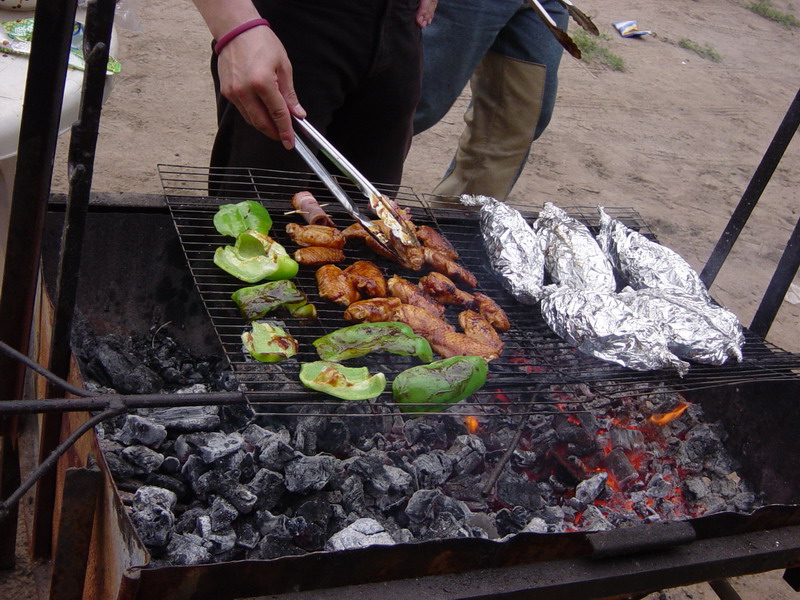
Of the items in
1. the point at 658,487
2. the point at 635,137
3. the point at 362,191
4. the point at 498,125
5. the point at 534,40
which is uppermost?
the point at 534,40

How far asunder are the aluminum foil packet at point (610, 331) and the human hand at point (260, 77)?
1197mm

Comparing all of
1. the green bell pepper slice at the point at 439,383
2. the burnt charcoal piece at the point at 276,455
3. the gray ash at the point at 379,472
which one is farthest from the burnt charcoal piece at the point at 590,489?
the burnt charcoal piece at the point at 276,455

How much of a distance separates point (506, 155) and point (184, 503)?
3363mm

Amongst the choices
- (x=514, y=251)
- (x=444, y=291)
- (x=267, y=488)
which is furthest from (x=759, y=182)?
(x=267, y=488)

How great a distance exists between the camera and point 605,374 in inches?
104

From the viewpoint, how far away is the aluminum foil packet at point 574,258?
3.03 metres

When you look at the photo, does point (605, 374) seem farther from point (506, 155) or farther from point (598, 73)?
point (598, 73)

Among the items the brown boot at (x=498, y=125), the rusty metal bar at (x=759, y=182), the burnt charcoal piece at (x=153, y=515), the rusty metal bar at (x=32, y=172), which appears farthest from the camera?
the brown boot at (x=498, y=125)

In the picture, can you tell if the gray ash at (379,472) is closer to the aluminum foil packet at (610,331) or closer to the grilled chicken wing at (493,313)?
the aluminum foil packet at (610,331)

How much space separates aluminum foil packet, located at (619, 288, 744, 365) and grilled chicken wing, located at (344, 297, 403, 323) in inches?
38.5

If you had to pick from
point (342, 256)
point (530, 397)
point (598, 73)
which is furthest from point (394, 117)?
point (598, 73)

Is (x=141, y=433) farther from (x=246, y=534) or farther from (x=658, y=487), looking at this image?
(x=658, y=487)

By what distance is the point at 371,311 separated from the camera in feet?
8.33

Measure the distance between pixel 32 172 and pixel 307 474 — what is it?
1224mm
